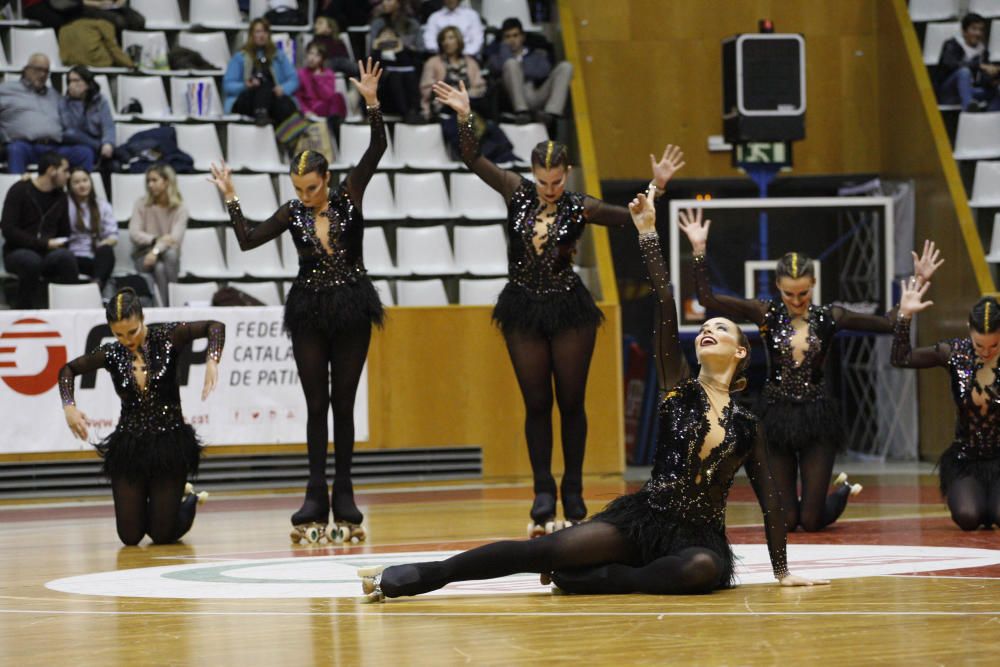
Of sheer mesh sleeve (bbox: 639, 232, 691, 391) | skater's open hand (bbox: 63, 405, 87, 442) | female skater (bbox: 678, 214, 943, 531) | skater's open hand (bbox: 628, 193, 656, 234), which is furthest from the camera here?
female skater (bbox: 678, 214, 943, 531)

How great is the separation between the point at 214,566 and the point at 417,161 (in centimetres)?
603

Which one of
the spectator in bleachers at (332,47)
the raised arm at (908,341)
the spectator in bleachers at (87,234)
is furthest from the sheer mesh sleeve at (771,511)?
the spectator in bleachers at (332,47)

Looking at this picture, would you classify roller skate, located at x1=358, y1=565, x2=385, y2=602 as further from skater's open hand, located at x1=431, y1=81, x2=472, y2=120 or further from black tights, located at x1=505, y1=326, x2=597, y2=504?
Answer: skater's open hand, located at x1=431, y1=81, x2=472, y2=120

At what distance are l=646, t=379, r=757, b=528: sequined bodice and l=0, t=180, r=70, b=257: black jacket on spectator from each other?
20.2 ft

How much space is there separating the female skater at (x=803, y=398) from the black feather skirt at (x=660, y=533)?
203cm

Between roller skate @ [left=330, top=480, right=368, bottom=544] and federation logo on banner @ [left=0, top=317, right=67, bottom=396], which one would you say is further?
federation logo on banner @ [left=0, top=317, right=67, bottom=396]

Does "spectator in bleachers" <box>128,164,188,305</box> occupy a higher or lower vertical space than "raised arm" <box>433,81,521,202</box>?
lower

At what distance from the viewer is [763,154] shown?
1112 cm

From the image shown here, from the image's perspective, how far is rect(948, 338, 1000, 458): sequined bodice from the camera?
248 inches

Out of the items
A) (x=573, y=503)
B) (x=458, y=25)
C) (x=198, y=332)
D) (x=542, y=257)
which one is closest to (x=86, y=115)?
(x=458, y=25)

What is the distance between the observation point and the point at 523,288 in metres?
5.95

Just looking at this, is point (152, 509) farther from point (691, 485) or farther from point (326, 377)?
point (691, 485)

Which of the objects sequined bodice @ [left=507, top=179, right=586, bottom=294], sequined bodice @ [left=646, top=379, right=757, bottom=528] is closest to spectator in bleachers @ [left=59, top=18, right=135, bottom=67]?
sequined bodice @ [left=507, top=179, right=586, bottom=294]

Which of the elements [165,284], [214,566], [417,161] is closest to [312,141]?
[417,161]
